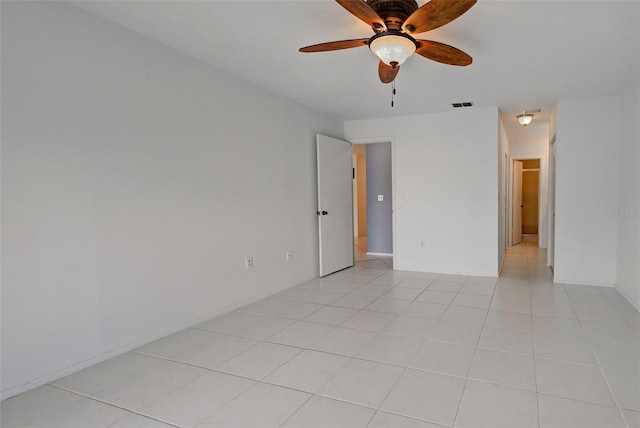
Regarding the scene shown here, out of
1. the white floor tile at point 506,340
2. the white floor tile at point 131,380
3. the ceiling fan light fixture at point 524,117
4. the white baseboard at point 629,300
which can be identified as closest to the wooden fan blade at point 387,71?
the white floor tile at point 506,340

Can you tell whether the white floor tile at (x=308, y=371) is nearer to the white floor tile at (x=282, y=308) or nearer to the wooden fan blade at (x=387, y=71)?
the white floor tile at (x=282, y=308)

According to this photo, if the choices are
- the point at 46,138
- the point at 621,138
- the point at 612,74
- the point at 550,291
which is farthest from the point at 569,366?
the point at 46,138

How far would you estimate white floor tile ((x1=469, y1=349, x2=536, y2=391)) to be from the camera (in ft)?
7.17

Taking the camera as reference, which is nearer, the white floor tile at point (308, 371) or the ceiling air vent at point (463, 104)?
the white floor tile at point (308, 371)

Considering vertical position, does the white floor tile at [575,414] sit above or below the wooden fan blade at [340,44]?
below

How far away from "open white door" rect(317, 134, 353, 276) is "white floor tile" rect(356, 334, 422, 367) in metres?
2.31

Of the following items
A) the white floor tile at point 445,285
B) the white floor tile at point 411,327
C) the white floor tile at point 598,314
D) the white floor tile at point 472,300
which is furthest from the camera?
the white floor tile at point 445,285

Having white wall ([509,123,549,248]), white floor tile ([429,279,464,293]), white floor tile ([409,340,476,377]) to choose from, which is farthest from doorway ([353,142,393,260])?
white floor tile ([409,340,476,377])

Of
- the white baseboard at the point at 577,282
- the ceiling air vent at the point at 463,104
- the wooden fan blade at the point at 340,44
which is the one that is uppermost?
the ceiling air vent at the point at 463,104

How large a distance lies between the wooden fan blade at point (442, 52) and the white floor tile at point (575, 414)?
2.14 m

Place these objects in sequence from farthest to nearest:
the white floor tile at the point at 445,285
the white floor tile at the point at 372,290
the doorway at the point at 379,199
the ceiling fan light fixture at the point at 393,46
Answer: the doorway at the point at 379,199, the white floor tile at the point at 445,285, the white floor tile at the point at 372,290, the ceiling fan light fixture at the point at 393,46

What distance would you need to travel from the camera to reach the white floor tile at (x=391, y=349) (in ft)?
8.28

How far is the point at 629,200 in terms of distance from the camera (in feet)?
12.8

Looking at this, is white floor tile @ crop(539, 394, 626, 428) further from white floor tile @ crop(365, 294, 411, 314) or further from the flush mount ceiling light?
the flush mount ceiling light
